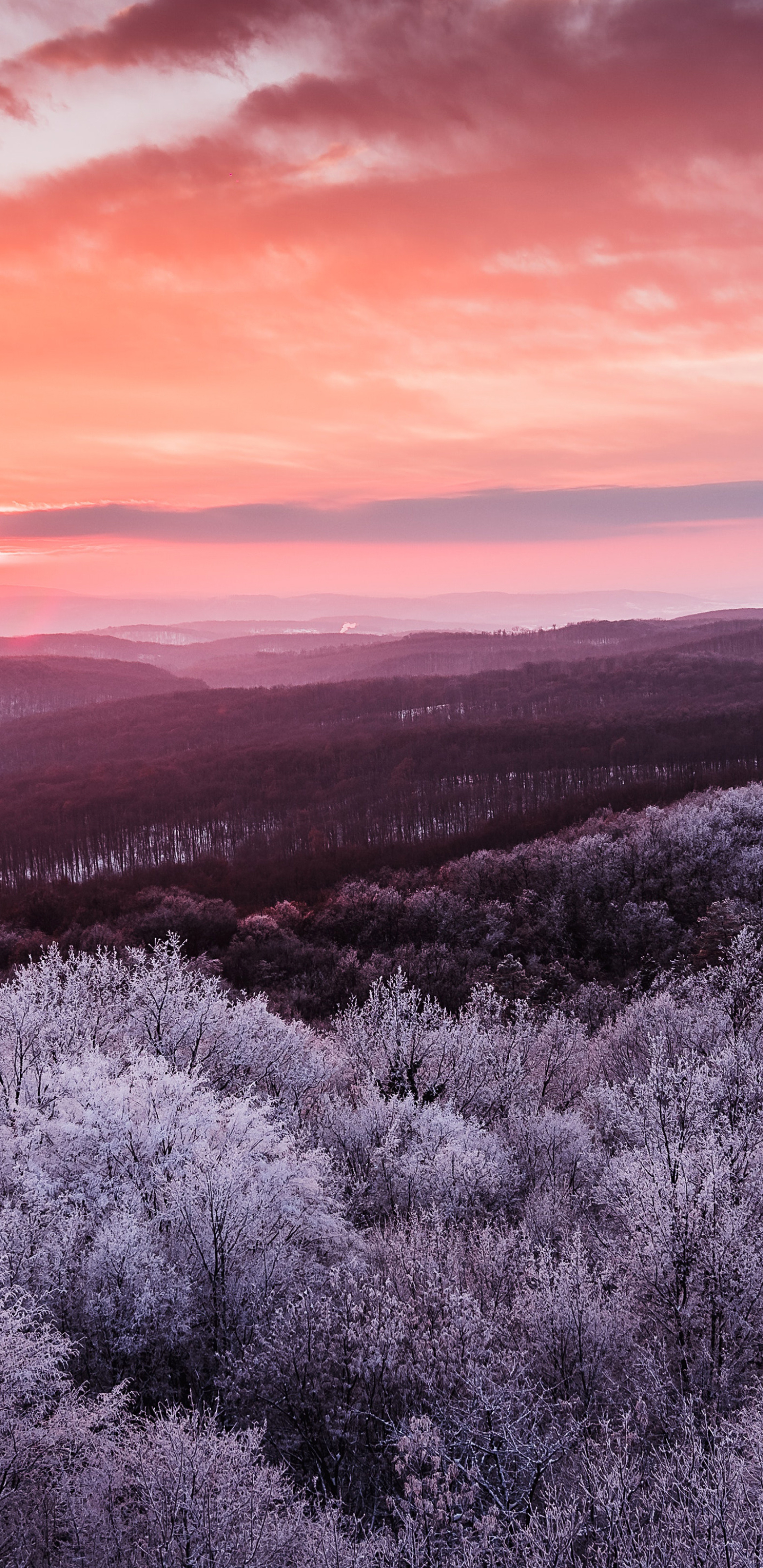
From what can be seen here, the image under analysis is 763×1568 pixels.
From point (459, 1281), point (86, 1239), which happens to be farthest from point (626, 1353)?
point (86, 1239)

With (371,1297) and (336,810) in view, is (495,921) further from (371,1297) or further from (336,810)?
(336,810)

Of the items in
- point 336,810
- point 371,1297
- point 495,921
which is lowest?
point 495,921

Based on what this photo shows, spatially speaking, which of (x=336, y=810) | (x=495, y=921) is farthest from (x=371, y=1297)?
(x=336, y=810)

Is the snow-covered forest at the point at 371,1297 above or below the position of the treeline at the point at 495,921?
above

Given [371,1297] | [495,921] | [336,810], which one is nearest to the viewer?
[371,1297]

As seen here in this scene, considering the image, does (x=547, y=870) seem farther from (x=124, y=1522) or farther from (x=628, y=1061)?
(x=124, y=1522)

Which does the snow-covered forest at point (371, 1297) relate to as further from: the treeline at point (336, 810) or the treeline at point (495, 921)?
the treeline at point (336, 810)

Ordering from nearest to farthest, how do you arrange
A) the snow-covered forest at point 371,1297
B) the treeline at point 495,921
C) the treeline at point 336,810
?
the snow-covered forest at point 371,1297 → the treeline at point 495,921 → the treeline at point 336,810

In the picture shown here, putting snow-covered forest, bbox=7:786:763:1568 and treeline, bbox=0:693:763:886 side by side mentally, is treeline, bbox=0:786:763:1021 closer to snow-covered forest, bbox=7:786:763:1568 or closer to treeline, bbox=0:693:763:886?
snow-covered forest, bbox=7:786:763:1568

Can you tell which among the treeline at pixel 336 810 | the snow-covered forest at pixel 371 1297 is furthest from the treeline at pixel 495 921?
the treeline at pixel 336 810
